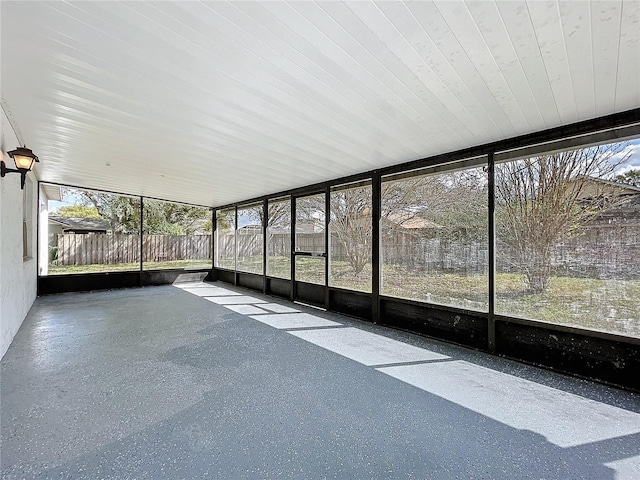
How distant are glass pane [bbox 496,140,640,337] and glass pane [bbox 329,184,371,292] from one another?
2.02 m

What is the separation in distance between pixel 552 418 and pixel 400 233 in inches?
111

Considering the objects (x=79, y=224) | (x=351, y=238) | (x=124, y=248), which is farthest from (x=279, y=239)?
(x=79, y=224)

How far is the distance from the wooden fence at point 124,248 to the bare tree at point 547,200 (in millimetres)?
8441

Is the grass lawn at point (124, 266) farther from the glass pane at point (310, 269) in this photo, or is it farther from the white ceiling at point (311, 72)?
the white ceiling at point (311, 72)

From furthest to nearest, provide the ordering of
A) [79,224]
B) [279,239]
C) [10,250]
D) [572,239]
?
[79,224], [279,239], [10,250], [572,239]

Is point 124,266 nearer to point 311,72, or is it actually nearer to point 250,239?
point 250,239

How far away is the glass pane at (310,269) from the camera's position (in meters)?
5.90

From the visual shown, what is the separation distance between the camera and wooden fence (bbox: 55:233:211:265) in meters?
7.52

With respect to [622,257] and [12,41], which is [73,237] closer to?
[12,41]

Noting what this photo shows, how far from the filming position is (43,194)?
7.24 meters

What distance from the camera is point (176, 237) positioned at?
909 cm

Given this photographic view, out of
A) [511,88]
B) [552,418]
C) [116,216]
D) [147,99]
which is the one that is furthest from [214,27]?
[116,216]

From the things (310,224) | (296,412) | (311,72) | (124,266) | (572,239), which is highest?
(311,72)

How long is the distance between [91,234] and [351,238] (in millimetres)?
6976
